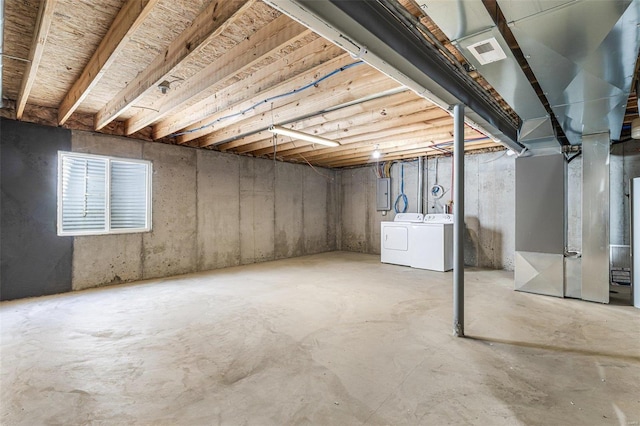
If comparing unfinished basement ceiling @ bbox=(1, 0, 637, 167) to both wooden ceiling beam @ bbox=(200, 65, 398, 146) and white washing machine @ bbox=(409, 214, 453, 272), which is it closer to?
wooden ceiling beam @ bbox=(200, 65, 398, 146)

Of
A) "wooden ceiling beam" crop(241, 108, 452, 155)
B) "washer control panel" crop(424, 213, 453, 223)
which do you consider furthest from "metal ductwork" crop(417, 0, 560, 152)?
"washer control panel" crop(424, 213, 453, 223)

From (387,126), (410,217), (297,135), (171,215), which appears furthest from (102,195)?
(410,217)

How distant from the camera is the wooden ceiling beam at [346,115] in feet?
10.3

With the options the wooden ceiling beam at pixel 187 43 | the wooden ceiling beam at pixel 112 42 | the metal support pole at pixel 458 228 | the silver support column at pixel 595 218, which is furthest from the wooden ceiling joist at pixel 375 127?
the wooden ceiling beam at pixel 112 42

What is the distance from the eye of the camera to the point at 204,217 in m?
5.32

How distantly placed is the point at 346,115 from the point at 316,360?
2.70 m

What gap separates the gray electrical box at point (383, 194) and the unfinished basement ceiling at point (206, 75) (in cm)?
215

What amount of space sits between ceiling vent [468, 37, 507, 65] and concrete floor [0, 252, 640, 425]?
1994mm

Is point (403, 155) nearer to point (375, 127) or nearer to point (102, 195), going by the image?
point (375, 127)

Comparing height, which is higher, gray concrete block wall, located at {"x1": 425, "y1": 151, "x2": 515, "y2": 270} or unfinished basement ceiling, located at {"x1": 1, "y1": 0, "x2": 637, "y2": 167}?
unfinished basement ceiling, located at {"x1": 1, "y1": 0, "x2": 637, "y2": 167}

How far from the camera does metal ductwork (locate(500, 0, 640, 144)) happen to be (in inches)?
55.6

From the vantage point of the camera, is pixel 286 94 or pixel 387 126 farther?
pixel 387 126

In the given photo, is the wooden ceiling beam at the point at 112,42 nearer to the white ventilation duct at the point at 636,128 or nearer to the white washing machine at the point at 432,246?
the white ventilation duct at the point at 636,128

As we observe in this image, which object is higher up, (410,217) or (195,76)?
(195,76)
